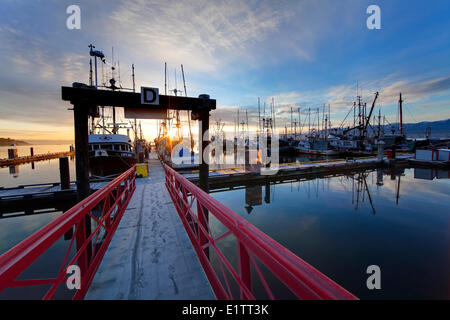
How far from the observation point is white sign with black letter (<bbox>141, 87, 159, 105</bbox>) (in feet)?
17.8

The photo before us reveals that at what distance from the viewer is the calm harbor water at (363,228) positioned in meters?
6.16

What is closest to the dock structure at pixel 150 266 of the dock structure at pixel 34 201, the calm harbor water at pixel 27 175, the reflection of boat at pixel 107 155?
the dock structure at pixel 34 201

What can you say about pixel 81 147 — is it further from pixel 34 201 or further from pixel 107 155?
pixel 107 155

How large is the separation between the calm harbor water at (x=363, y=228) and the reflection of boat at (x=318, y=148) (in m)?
29.0

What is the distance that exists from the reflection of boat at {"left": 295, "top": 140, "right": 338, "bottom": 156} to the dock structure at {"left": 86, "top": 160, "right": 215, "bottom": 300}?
4919 cm

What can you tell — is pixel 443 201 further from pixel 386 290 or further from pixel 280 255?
pixel 280 255

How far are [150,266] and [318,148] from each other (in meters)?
55.5

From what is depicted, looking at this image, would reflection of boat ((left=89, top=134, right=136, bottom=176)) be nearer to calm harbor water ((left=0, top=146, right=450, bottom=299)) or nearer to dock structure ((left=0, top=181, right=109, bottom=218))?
dock structure ((left=0, top=181, right=109, bottom=218))

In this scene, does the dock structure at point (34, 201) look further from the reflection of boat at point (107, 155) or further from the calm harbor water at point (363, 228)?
the calm harbor water at point (363, 228)

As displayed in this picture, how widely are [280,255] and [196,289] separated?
224cm

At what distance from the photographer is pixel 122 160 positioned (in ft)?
54.8
